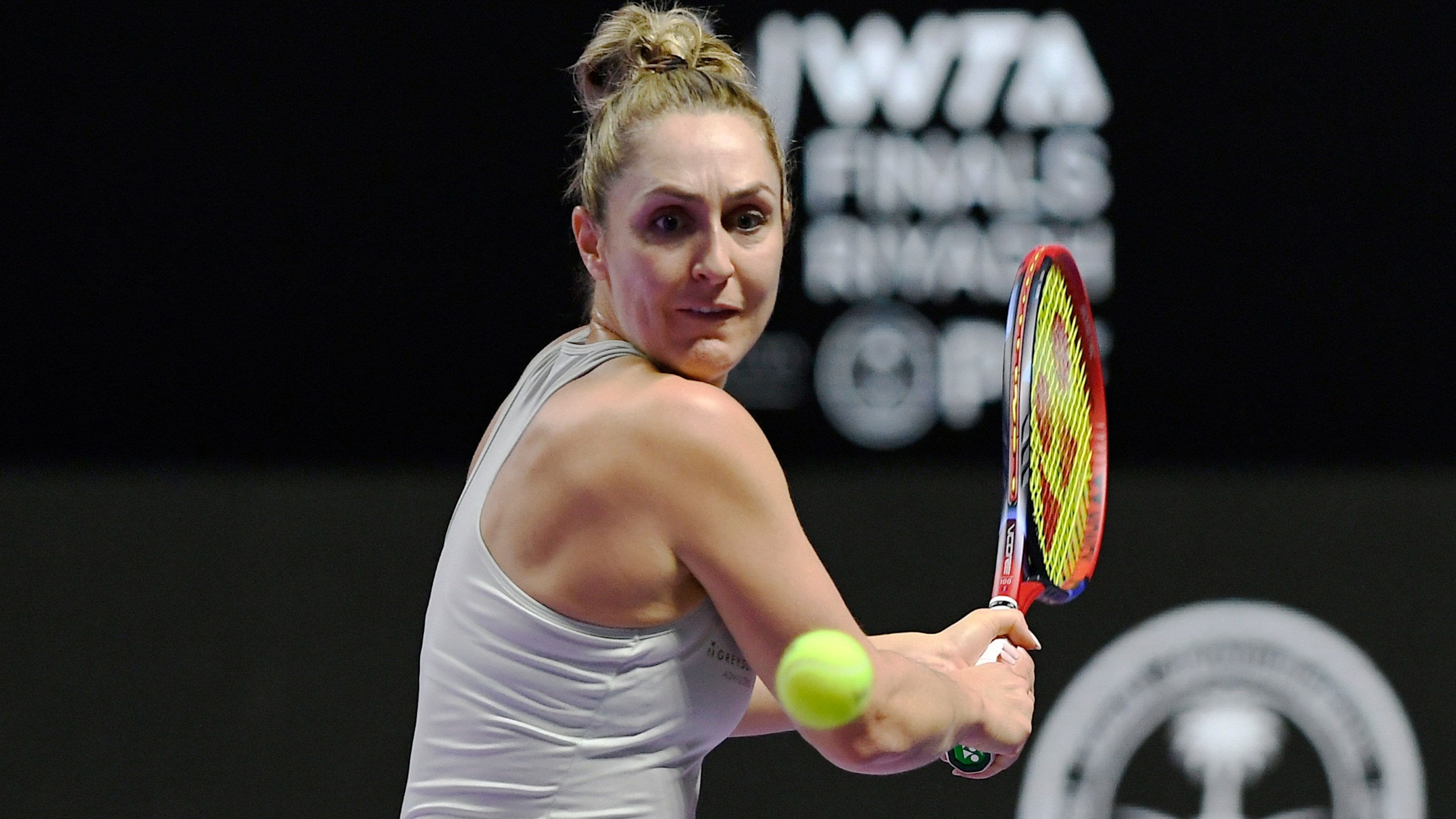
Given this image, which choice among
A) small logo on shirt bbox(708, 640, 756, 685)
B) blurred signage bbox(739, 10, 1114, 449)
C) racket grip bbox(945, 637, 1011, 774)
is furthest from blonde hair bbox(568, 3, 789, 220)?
blurred signage bbox(739, 10, 1114, 449)

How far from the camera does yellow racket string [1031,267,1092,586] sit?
7.13 feet

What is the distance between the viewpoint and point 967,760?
191 cm

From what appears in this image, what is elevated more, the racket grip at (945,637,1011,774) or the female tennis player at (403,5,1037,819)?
the female tennis player at (403,5,1037,819)

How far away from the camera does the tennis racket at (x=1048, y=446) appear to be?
Result: 83.6 inches

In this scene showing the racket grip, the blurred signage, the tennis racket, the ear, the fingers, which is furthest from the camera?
the blurred signage

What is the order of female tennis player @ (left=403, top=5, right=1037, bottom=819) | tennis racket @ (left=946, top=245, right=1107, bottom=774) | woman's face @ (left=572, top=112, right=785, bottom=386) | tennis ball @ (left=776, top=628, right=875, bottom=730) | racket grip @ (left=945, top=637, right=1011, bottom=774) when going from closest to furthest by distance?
tennis ball @ (left=776, top=628, right=875, bottom=730) → female tennis player @ (left=403, top=5, right=1037, bottom=819) → woman's face @ (left=572, top=112, right=785, bottom=386) → racket grip @ (left=945, top=637, right=1011, bottom=774) → tennis racket @ (left=946, top=245, right=1107, bottom=774)

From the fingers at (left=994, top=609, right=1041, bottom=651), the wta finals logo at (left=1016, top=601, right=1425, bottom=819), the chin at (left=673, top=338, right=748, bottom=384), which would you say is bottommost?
the wta finals logo at (left=1016, top=601, right=1425, bottom=819)

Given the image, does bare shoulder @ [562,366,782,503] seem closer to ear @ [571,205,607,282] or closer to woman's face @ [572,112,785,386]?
woman's face @ [572,112,785,386]

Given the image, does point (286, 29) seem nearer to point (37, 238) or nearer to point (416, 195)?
point (416, 195)

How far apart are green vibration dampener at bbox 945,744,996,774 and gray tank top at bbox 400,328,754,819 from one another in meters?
0.42

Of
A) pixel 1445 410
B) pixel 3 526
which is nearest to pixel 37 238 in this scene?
pixel 3 526

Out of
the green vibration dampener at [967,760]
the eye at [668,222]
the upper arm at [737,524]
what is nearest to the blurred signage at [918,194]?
the green vibration dampener at [967,760]

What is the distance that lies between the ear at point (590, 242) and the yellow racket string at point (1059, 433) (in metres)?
0.67

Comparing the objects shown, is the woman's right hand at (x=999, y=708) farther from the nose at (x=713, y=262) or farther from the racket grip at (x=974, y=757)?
the nose at (x=713, y=262)
